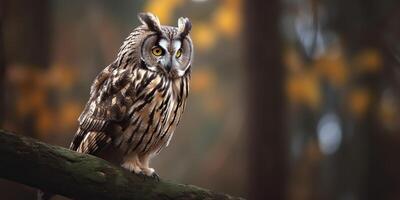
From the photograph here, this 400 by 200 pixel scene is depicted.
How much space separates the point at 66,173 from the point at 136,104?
0.38 m

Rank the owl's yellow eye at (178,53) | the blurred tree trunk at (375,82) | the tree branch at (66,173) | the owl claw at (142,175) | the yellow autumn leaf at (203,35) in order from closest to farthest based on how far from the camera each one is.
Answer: the tree branch at (66,173)
the owl's yellow eye at (178,53)
the owl claw at (142,175)
the blurred tree trunk at (375,82)
the yellow autumn leaf at (203,35)

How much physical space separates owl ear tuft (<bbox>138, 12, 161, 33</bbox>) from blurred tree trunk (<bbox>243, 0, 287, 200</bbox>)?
2.87ft

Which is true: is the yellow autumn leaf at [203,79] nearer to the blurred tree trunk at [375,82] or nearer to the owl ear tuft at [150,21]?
the blurred tree trunk at [375,82]

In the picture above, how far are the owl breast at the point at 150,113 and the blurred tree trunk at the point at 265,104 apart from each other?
52 cm

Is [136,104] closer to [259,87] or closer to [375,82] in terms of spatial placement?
[259,87]

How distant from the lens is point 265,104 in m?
2.14

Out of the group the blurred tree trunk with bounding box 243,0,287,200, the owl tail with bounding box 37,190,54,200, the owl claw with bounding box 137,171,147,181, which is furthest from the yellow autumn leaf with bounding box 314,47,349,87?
the owl tail with bounding box 37,190,54,200

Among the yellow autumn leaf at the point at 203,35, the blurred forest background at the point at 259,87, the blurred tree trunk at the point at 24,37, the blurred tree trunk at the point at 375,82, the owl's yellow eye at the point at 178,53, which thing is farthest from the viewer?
the yellow autumn leaf at the point at 203,35

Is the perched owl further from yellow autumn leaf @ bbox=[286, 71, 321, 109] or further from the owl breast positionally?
yellow autumn leaf @ bbox=[286, 71, 321, 109]

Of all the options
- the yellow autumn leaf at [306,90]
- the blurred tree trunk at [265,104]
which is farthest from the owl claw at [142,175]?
the yellow autumn leaf at [306,90]

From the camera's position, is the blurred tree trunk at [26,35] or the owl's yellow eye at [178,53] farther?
the blurred tree trunk at [26,35]

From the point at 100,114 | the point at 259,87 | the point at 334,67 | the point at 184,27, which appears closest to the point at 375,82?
the point at 334,67

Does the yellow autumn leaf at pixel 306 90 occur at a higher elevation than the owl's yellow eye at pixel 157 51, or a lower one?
lower

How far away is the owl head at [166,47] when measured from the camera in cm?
129
